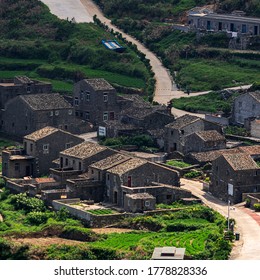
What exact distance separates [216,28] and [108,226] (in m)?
57.1

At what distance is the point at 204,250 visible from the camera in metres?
91.4

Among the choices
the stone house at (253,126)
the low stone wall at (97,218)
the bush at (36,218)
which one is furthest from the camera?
the stone house at (253,126)

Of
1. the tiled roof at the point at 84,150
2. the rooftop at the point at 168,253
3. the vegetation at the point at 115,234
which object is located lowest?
the vegetation at the point at 115,234

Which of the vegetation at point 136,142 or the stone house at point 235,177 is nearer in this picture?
the stone house at point 235,177

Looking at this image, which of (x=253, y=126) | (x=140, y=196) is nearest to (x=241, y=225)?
(x=140, y=196)

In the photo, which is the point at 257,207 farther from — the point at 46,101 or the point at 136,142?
the point at 46,101

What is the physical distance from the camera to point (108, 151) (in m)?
112

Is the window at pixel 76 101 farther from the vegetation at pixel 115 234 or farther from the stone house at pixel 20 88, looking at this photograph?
the vegetation at pixel 115 234

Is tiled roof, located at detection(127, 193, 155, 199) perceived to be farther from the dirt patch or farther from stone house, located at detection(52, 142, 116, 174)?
stone house, located at detection(52, 142, 116, 174)

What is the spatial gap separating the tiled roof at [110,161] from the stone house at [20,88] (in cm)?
2630

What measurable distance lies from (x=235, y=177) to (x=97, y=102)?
94.0 feet

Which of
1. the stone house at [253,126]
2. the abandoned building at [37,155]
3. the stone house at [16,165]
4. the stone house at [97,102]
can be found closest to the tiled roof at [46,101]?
the stone house at [97,102]

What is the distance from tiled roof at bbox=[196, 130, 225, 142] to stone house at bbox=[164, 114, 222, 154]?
0.92m

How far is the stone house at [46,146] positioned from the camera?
116m
